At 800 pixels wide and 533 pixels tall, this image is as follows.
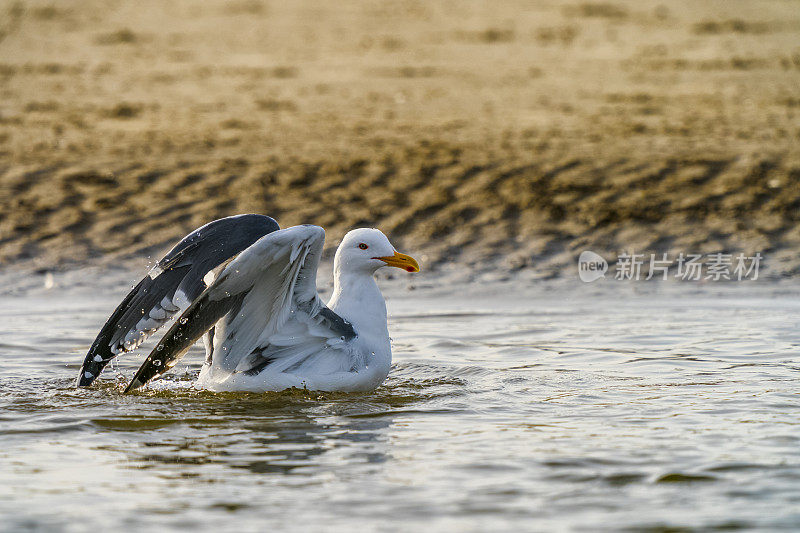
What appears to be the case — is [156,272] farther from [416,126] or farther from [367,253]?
[416,126]

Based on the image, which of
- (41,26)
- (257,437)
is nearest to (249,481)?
(257,437)

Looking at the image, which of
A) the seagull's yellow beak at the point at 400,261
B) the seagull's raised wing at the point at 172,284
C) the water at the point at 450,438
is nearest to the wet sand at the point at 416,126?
the water at the point at 450,438

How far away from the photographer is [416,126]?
55.1 ft

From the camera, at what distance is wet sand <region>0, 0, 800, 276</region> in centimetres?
1416

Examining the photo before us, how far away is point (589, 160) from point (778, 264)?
321 cm

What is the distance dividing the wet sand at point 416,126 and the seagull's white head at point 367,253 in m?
5.25

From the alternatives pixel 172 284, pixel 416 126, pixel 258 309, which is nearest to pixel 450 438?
pixel 258 309

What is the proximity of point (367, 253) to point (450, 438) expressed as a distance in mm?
1722

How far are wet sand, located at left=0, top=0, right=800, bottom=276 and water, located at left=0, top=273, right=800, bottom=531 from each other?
11.0ft

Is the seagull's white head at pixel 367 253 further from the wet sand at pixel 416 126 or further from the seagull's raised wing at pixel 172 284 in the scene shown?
the wet sand at pixel 416 126

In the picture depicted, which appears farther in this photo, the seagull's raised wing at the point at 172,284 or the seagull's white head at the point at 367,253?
the seagull's white head at the point at 367,253

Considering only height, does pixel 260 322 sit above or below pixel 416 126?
below

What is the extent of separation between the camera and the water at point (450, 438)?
5574 millimetres

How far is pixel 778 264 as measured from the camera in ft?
43.1
